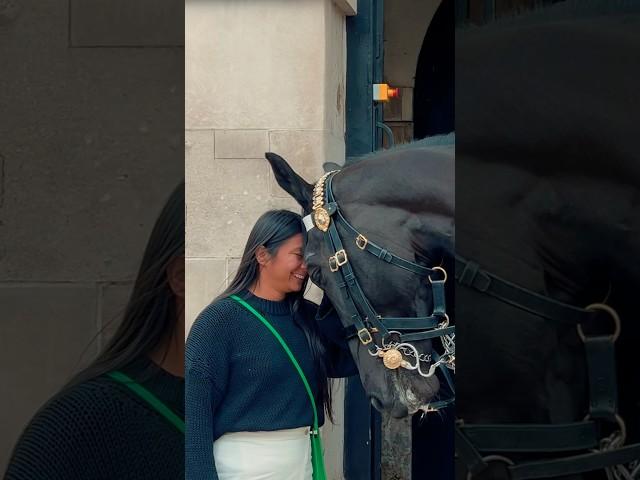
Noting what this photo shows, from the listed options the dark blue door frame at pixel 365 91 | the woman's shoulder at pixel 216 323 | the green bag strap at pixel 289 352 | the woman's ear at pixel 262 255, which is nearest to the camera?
the woman's shoulder at pixel 216 323

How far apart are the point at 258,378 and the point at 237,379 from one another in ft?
0.18

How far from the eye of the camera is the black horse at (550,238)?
114 centimetres

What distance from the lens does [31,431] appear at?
1.15 m

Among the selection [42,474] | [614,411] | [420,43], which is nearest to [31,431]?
[42,474]

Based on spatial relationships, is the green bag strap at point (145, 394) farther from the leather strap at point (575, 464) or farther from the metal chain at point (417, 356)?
the metal chain at point (417, 356)

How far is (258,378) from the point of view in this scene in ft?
9.41

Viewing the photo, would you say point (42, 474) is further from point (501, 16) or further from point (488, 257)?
point (501, 16)

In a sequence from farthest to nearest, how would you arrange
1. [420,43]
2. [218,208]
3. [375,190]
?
[420,43] < [218,208] < [375,190]

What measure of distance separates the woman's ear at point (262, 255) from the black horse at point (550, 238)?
1897mm

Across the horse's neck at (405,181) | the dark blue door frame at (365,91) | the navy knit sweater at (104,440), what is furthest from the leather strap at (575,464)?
the dark blue door frame at (365,91)

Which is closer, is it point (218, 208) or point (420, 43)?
point (218, 208)

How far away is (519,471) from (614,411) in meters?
0.12

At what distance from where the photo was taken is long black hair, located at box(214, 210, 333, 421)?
302 cm

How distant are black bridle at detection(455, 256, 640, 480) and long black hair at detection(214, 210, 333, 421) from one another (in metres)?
1.85
